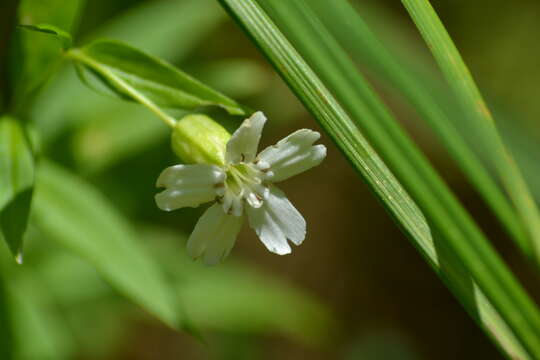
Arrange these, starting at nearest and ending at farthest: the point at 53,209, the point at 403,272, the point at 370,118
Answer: the point at 370,118, the point at 53,209, the point at 403,272

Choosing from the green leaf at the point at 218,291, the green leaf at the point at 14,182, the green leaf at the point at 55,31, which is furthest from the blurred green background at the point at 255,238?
the green leaf at the point at 55,31

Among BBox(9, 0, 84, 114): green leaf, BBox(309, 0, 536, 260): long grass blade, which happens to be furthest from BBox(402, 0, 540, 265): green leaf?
BBox(9, 0, 84, 114): green leaf

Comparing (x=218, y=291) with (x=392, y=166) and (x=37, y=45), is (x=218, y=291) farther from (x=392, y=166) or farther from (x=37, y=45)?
(x=392, y=166)

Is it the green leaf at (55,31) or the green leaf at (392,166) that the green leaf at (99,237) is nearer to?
the green leaf at (55,31)

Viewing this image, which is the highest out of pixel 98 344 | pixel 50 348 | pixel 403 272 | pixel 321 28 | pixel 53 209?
pixel 321 28

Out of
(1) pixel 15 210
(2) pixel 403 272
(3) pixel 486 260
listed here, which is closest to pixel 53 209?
(1) pixel 15 210

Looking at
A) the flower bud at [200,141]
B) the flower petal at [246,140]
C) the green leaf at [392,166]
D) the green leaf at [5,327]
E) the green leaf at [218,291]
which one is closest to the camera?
the green leaf at [392,166]

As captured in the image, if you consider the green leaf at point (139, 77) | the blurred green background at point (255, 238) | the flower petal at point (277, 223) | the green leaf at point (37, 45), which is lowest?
the blurred green background at point (255, 238)

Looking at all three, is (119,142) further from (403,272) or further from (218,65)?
(403,272)

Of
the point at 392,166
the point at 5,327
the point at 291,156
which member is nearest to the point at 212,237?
the point at 291,156
